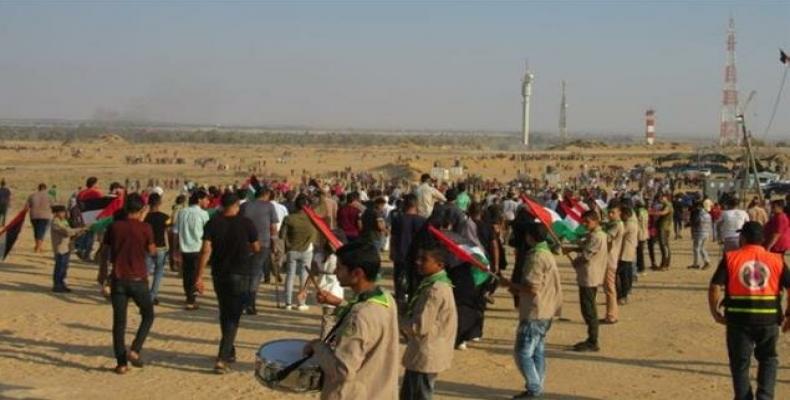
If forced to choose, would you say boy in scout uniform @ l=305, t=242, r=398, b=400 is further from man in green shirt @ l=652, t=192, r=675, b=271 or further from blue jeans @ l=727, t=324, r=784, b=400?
man in green shirt @ l=652, t=192, r=675, b=271

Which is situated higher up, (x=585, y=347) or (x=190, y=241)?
(x=190, y=241)

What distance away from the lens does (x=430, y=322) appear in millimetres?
5992

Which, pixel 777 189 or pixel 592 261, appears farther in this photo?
pixel 777 189

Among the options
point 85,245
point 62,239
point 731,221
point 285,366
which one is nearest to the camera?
point 285,366

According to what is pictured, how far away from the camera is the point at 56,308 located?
12.6 m

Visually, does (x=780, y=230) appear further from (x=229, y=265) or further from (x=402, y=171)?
(x=402, y=171)

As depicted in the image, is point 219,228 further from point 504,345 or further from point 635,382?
point 635,382

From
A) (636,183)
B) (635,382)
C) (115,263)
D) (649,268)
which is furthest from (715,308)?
(636,183)

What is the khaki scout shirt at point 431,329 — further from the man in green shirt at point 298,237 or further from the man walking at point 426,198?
the man walking at point 426,198

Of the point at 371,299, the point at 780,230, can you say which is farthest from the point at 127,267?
the point at 780,230

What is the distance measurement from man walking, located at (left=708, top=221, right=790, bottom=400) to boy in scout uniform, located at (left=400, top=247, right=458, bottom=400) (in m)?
2.35

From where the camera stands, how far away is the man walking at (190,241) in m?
12.5

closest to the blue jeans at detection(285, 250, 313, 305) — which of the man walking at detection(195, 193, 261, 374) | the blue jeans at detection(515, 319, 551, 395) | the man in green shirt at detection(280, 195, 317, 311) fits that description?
the man in green shirt at detection(280, 195, 317, 311)

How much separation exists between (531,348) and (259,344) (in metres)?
3.70
